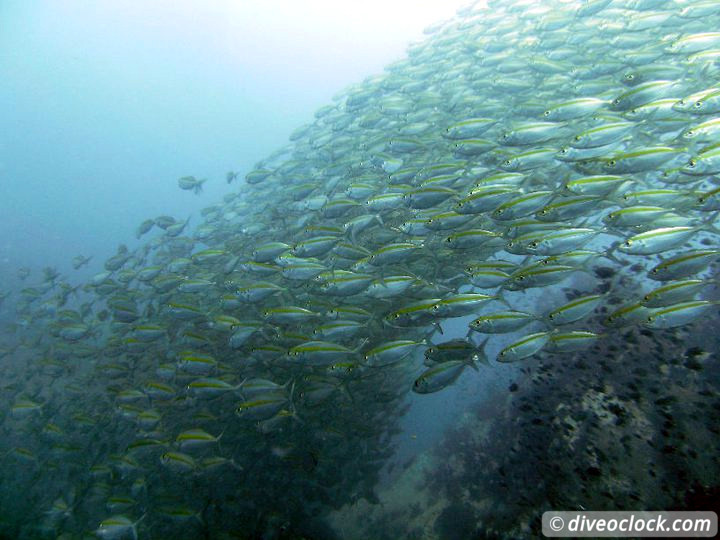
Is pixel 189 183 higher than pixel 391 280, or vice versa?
pixel 189 183

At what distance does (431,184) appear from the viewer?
4926 mm

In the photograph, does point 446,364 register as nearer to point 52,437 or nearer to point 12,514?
point 52,437

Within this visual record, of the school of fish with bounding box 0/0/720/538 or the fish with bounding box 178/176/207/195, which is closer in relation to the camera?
the school of fish with bounding box 0/0/720/538

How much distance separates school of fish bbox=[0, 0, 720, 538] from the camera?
3.81 meters

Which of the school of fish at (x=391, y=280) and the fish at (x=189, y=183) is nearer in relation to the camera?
the school of fish at (x=391, y=280)

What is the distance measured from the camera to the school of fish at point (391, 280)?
381cm

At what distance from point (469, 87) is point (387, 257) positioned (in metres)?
5.83

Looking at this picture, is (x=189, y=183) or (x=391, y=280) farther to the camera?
(x=189, y=183)

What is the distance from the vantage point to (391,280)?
4.37 meters

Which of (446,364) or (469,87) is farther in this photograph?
(469,87)

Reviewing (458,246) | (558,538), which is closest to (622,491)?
(558,538)

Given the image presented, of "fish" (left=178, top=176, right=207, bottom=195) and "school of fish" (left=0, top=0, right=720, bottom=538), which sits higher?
"fish" (left=178, top=176, right=207, bottom=195)

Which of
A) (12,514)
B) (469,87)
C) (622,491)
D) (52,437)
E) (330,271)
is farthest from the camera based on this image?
(469,87)

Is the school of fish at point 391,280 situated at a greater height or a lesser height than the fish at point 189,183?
lesser
